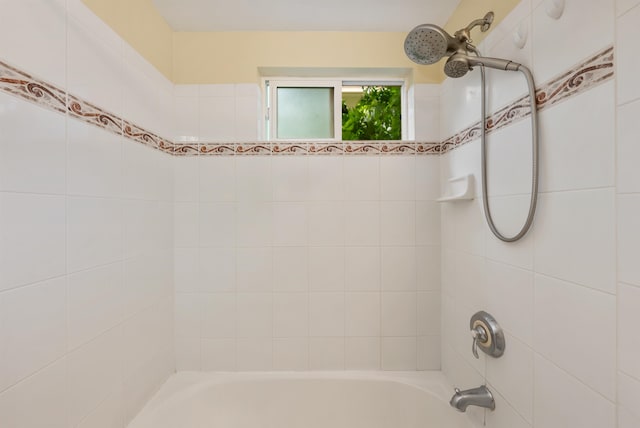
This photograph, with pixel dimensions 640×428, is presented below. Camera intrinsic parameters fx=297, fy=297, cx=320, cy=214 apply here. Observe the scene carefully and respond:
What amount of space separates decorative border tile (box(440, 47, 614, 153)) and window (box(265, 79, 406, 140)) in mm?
745

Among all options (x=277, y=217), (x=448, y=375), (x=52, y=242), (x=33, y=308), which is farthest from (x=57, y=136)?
(x=448, y=375)

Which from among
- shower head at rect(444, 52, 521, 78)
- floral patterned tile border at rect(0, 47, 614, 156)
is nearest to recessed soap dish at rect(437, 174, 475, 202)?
floral patterned tile border at rect(0, 47, 614, 156)

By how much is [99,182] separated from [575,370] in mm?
1608

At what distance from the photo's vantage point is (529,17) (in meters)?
0.96

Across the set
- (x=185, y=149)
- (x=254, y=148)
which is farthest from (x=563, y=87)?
(x=185, y=149)

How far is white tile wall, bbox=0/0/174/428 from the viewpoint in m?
0.77

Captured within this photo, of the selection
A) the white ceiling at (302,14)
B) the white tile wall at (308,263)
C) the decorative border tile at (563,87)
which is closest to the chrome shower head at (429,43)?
the decorative border tile at (563,87)

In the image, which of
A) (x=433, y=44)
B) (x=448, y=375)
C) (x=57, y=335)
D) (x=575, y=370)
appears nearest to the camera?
(x=575, y=370)

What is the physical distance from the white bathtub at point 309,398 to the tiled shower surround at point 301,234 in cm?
8

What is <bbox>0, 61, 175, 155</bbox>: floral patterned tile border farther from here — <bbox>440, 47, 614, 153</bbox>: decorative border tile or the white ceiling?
<bbox>440, 47, 614, 153</bbox>: decorative border tile

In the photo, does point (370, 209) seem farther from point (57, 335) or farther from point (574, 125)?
point (57, 335)

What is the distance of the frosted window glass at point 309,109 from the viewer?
1.86 meters

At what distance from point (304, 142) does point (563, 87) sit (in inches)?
45.1

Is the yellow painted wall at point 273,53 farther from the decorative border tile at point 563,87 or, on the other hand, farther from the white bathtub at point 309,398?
the white bathtub at point 309,398
